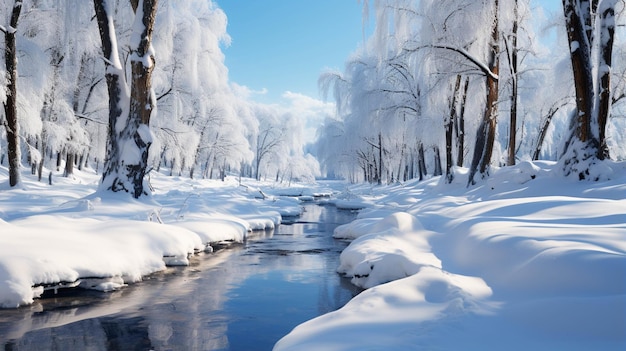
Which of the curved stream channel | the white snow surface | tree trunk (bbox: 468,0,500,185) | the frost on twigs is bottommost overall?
the curved stream channel

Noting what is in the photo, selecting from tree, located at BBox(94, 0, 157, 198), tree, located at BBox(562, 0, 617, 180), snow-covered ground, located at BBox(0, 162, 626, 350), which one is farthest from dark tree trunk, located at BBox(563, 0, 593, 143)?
tree, located at BBox(94, 0, 157, 198)

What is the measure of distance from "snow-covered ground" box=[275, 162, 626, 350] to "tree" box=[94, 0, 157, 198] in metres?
6.02

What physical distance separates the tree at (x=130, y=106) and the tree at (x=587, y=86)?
9.02 metres

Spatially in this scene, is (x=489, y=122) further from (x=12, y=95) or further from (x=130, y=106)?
(x=12, y=95)

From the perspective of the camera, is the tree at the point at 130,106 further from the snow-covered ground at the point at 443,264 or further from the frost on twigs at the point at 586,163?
the frost on twigs at the point at 586,163

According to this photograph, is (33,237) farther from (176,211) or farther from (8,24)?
(8,24)

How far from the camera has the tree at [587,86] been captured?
7.55m

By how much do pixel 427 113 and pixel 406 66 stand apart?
267cm

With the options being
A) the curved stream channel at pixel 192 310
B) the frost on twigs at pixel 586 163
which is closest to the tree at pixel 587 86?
the frost on twigs at pixel 586 163

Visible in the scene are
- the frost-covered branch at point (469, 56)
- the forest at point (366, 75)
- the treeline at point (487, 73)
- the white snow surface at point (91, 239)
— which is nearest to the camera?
the white snow surface at point (91, 239)

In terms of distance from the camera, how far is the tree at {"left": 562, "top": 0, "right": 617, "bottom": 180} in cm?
755

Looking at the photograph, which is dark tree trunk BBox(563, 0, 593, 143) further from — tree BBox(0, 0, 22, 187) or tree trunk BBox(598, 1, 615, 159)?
tree BBox(0, 0, 22, 187)

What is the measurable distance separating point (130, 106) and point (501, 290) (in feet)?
28.7

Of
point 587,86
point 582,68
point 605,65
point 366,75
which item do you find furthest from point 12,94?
point 366,75
